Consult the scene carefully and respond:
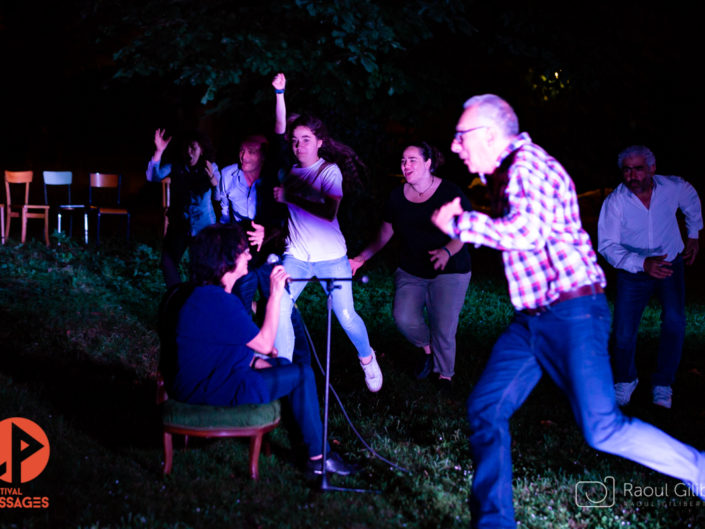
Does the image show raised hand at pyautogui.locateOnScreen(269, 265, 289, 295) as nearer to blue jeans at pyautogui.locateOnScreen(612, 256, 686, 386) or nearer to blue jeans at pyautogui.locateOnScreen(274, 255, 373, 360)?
blue jeans at pyautogui.locateOnScreen(274, 255, 373, 360)

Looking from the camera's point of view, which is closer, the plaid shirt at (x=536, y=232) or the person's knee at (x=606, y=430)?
the plaid shirt at (x=536, y=232)

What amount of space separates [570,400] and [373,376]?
288 cm

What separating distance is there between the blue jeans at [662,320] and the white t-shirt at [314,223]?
2289mm

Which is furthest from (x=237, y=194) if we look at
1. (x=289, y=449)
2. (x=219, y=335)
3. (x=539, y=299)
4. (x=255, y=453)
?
(x=539, y=299)

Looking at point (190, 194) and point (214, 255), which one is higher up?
point (190, 194)

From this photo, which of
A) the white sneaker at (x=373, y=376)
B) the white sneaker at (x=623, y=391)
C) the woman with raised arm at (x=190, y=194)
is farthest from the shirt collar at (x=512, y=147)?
the woman with raised arm at (x=190, y=194)

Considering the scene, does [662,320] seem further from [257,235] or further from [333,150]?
[257,235]

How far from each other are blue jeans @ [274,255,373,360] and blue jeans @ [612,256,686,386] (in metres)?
2.03

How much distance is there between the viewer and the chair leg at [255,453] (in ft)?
14.2

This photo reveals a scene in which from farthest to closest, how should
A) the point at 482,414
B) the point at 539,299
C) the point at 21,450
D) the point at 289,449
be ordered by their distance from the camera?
the point at 289,449
the point at 21,450
the point at 482,414
the point at 539,299

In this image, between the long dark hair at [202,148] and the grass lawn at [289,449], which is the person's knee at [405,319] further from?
the long dark hair at [202,148]

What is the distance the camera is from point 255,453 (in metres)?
4.38

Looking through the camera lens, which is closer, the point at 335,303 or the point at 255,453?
the point at 255,453

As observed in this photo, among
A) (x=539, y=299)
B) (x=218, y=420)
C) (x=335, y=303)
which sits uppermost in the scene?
(x=539, y=299)
